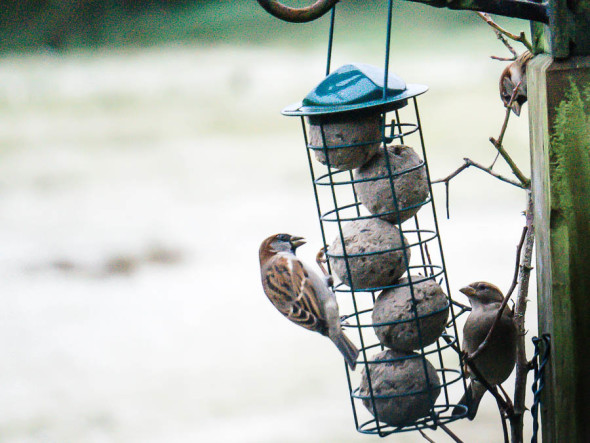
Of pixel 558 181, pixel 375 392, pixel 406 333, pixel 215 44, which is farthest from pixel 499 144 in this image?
pixel 215 44

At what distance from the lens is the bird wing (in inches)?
75.7

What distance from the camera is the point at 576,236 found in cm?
123

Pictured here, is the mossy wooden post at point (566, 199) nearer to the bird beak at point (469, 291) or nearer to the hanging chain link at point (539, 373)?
the hanging chain link at point (539, 373)

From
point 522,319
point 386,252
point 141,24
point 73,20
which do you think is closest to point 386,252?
point 386,252

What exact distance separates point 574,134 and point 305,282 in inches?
36.7

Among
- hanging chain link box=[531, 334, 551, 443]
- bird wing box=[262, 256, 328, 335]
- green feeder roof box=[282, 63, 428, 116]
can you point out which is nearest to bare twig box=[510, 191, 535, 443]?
hanging chain link box=[531, 334, 551, 443]

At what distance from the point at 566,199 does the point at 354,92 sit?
49 cm

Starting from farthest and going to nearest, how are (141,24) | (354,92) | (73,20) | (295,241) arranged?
(73,20), (141,24), (295,241), (354,92)

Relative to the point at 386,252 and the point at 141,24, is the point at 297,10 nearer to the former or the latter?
the point at 386,252

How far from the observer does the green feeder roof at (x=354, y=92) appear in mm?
1499

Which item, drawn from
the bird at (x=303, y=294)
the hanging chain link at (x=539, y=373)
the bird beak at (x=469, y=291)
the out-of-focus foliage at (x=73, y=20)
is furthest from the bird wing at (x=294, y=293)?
the out-of-focus foliage at (x=73, y=20)

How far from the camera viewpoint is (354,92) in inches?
59.7

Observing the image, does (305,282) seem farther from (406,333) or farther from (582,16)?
(582,16)

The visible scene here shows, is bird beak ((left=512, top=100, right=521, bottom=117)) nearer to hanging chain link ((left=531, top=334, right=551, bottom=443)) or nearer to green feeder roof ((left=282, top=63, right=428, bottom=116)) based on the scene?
green feeder roof ((left=282, top=63, right=428, bottom=116))
